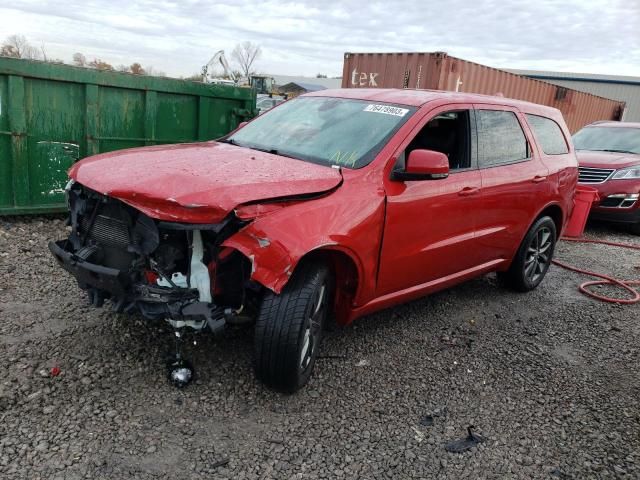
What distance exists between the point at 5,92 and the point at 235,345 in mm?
3587

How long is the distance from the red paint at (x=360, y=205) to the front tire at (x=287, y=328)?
0.19 m

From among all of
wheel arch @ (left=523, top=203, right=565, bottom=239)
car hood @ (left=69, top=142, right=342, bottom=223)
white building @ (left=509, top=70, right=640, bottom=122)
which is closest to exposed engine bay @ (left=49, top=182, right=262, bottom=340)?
car hood @ (left=69, top=142, right=342, bottom=223)

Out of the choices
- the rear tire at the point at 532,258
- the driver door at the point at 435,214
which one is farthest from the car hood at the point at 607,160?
the driver door at the point at 435,214

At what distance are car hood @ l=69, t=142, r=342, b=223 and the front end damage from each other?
0.39 ft

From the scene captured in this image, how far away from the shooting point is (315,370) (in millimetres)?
3441

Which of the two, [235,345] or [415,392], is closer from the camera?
[415,392]

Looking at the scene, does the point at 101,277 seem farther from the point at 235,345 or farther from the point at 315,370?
the point at 315,370

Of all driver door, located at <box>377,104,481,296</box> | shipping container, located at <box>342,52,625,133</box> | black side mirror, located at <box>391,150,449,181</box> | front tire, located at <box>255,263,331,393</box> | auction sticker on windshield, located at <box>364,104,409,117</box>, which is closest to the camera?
front tire, located at <box>255,263,331,393</box>

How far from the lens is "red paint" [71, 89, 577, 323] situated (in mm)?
2666

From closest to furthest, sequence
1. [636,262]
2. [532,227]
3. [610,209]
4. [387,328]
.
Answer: [387,328], [532,227], [636,262], [610,209]

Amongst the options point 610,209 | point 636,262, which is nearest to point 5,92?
point 636,262

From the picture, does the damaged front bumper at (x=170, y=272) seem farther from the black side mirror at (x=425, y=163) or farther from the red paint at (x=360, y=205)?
the black side mirror at (x=425, y=163)

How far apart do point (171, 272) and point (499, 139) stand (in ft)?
9.58

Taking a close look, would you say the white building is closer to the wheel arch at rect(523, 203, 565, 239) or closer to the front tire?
the wheel arch at rect(523, 203, 565, 239)
